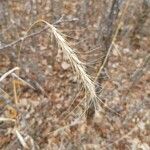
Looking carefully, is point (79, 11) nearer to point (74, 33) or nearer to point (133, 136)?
point (74, 33)

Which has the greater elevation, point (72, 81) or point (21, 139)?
point (72, 81)

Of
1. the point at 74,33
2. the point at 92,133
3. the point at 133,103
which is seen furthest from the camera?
the point at 74,33

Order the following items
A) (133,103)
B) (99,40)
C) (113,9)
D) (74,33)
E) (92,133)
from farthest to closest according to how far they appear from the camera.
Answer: (74,33) < (99,40) < (133,103) < (92,133) < (113,9)

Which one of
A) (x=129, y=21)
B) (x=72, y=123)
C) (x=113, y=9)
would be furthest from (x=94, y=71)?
(x=129, y=21)

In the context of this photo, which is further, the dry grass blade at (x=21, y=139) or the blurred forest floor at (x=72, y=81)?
the blurred forest floor at (x=72, y=81)

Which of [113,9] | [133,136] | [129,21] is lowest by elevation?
[133,136]

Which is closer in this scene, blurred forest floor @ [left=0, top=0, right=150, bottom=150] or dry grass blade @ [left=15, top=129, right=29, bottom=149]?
dry grass blade @ [left=15, top=129, right=29, bottom=149]

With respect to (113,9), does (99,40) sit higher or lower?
lower

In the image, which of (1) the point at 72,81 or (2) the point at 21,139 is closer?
(2) the point at 21,139
